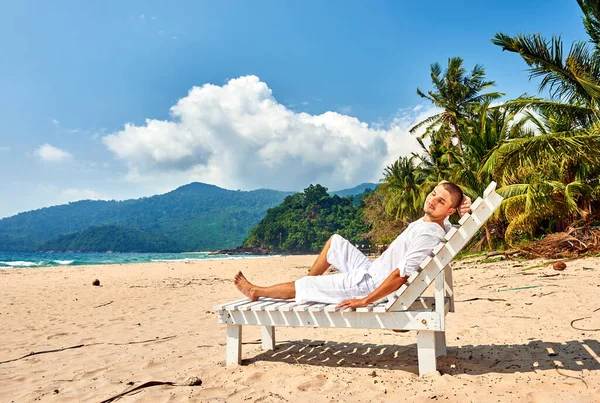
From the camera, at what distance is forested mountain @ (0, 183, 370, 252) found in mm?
117750

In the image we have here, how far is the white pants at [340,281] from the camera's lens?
326 cm

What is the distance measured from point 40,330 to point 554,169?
15.9 m

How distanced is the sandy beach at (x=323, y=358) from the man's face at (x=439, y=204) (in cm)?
116

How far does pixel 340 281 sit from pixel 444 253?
2.77 ft

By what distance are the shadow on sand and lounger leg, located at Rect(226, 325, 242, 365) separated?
15cm

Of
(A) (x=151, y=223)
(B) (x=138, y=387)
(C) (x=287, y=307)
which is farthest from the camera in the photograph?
(A) (x=151, y=223)

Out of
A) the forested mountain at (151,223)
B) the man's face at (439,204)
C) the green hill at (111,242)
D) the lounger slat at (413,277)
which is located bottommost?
the lounger slat at (413,277)

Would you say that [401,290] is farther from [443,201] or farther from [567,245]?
[567,245]

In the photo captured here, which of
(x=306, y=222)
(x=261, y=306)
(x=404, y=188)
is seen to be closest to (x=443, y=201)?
(x=261, y=306)

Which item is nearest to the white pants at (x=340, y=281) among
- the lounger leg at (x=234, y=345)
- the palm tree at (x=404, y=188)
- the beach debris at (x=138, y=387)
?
the lounger leg at (x=234, y=345)

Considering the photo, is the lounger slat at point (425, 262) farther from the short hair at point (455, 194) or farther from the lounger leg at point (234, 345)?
the lounger leg at point (234, 345)

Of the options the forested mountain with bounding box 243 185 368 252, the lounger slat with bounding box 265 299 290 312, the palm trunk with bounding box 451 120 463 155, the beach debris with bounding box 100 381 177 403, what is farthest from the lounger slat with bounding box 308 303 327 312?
the forested mountain with bounding box 243 185 368 252

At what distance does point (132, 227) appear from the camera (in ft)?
436

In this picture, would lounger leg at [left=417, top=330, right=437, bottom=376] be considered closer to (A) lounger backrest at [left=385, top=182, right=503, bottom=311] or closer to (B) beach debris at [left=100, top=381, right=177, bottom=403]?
(A) lounger backrest at [left=385, top=182, right=503, bottom=311]
